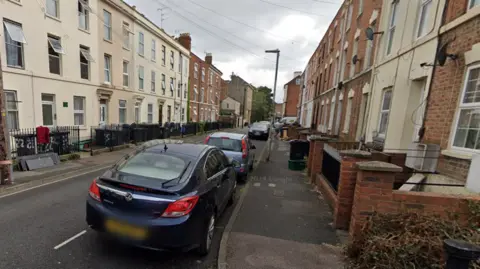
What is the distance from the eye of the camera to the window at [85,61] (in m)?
12.3

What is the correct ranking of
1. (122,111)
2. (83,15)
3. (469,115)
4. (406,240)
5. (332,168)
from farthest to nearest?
(122,111) < (83,15) < (332,168) < (469,115) < (406,240)

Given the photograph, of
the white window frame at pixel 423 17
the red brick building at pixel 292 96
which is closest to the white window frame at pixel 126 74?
the white window frame at pixel 423 17

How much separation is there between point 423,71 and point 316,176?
12.8 ft

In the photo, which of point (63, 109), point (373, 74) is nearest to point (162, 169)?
point (373, 74)

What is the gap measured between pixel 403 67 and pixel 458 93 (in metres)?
2.31

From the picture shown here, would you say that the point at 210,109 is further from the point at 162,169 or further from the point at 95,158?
the point at 162,169

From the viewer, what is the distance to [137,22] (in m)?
16.5

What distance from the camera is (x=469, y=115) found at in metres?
3.96

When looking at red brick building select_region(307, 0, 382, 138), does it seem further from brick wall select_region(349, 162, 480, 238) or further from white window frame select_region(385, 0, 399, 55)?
brick wall select_region(349, 162, 480, 238)

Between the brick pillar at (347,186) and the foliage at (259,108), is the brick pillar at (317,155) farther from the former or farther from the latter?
the foliage at (259,108)

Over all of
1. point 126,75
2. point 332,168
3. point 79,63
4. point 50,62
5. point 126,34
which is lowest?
point 332,168

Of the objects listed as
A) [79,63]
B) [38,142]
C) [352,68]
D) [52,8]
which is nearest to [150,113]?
[79,63]

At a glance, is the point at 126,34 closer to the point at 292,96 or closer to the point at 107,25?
the point at 107,25

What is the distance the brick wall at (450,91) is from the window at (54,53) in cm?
1438
